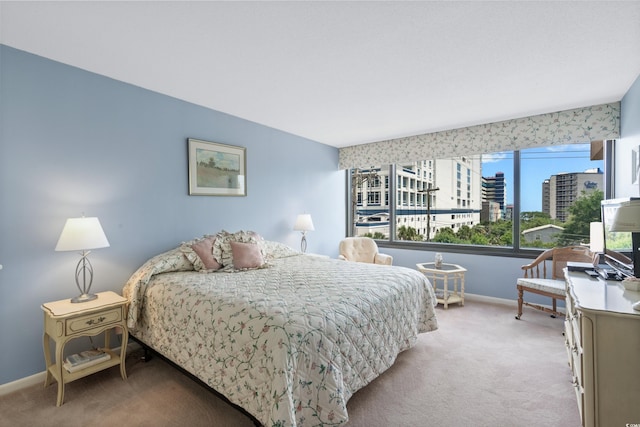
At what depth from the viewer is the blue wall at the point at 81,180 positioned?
2.24 metres

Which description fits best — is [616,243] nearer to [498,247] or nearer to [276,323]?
[498,247]

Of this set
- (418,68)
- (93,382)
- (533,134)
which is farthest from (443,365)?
(533,134)

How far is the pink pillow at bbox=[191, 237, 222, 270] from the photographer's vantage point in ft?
9.48

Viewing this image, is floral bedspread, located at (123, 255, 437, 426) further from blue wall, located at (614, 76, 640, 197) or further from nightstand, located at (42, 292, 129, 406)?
blue wall, located at (614, 76, 640, 197)

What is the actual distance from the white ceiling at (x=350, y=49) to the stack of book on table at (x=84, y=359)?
7.74 feet

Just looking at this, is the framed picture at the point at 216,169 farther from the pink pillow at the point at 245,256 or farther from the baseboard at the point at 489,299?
the baseboard at the point at 489,299

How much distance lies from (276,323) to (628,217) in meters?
2.28

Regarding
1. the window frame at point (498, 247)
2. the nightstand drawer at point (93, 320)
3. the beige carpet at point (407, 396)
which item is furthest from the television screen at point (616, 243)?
the nightstand drawer at point (93, 320)

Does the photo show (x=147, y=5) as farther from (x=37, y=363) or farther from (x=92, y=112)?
(x=37, y=363)

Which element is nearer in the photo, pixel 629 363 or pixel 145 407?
pixel 629 363

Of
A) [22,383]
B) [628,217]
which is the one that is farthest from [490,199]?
[22,383]

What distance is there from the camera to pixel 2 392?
2.19m

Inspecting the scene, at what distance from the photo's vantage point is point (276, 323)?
65.5 inches

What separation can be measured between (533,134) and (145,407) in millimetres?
4905
